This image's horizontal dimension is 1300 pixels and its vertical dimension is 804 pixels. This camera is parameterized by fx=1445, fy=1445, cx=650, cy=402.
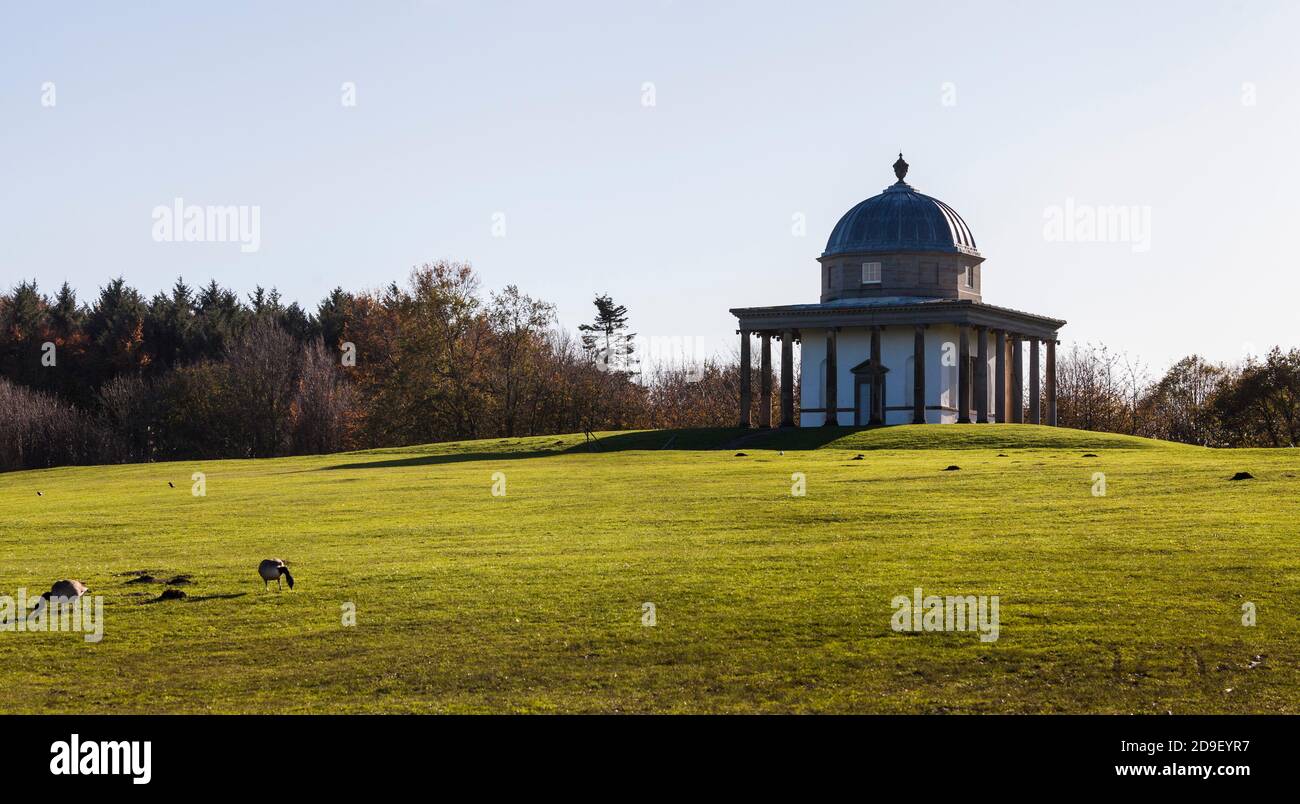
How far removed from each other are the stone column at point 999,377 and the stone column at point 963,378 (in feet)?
5.40

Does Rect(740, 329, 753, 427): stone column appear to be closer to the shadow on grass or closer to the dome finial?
the shadow on grass

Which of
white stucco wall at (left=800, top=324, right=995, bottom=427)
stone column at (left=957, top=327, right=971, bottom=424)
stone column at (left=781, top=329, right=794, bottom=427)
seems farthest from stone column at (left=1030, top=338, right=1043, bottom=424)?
stone column at (left=781, top=329, right=794, bottom=427)

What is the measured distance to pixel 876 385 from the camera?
263 ft

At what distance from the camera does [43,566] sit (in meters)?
27.3

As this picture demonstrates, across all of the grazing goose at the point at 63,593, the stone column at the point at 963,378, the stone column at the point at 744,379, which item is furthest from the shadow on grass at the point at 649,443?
the grazing goose at the point at 63,593

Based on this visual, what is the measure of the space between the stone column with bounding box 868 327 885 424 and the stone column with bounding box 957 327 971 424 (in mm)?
4204

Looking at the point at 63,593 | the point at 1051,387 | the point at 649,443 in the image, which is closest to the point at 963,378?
the point at 1051,387

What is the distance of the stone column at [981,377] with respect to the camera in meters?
77.8

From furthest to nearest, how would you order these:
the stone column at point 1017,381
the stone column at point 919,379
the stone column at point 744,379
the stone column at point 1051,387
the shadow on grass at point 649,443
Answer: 1. the stone column at point 1051,387
2. the stone column at point 1017,381
3. the stone column at point 744,379
4. the stone column at point 919,379
5. the shadow on grass at point 649,443

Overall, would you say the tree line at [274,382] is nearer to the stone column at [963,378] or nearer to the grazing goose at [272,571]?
the stone column at [963,378]

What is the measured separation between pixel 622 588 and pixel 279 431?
8456 centimetres

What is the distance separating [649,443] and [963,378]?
21264mm
